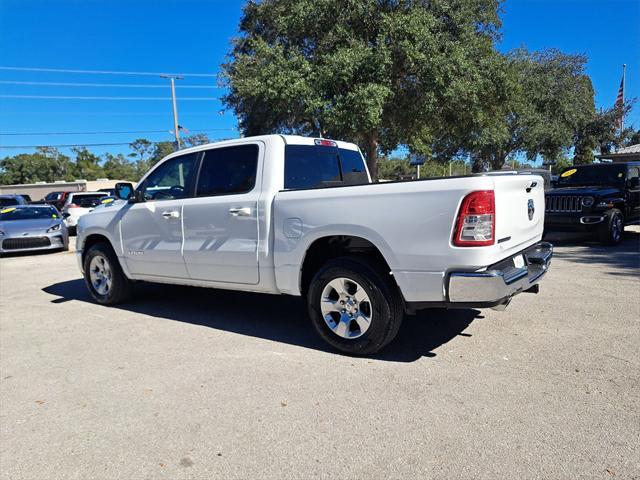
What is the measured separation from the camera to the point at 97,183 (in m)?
68.1

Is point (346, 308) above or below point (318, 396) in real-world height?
above

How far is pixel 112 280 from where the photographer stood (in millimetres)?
6055

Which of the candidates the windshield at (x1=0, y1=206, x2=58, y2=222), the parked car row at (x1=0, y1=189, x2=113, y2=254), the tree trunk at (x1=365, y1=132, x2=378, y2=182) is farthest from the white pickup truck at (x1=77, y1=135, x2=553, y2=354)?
the tree trunk at (x1=365, y1=132, x2=378, y2=182)

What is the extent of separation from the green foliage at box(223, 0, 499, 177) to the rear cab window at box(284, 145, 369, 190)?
8.33m

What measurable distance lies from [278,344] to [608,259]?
6557mm

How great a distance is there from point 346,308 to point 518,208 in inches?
64.8

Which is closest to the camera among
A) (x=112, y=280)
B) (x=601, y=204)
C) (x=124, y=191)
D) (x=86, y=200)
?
(x=124, y=191)

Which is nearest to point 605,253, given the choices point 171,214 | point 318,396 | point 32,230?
point 318,396

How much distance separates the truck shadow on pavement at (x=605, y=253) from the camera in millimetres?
7281

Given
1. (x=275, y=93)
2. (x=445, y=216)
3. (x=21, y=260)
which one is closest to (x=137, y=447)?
(x=445, y=216)

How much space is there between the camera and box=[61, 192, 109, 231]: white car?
16453 millimetres

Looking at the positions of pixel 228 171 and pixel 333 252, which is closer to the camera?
pixel 333 252

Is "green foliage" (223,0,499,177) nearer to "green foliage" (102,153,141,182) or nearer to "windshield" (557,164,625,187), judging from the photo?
"windshield" (557,164,625,187)

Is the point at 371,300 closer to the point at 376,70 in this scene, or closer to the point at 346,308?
the point at 346,308
